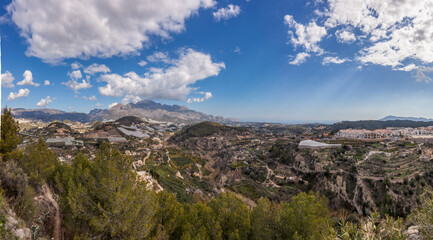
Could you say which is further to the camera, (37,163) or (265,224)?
(37,163)

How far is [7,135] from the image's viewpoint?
15.0 metres

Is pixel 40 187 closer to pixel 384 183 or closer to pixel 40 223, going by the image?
pixel 40 223

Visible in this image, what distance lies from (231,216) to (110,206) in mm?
9279

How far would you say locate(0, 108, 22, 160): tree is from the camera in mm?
14891

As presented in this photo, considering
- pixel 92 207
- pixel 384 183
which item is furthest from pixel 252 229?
pixel 384 183

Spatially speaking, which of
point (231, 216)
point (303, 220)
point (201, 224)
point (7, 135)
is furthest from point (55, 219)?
point (303, 220)

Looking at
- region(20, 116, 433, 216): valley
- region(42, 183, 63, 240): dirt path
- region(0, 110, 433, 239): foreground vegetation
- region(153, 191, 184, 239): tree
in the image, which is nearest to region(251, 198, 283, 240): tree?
region(0, 110, 433, 239): foreground vegetation

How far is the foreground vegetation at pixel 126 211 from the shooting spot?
970 centimetres

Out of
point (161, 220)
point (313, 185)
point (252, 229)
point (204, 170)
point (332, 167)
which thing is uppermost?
point (161, 220)

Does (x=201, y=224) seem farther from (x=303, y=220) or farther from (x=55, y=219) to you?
(x=55, y=219)

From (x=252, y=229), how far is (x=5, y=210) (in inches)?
596

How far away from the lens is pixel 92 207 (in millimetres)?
10320

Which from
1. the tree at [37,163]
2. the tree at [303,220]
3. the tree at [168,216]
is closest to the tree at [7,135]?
the tree at [37,163]

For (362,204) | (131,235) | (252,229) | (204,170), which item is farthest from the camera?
(204,170)
